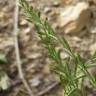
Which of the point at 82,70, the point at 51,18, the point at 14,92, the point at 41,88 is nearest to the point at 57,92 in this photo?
the point at 41,88

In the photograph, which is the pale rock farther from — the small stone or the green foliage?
the green foliage

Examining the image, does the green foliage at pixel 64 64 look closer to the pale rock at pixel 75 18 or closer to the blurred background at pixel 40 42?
the blurred background at pixel 40 42

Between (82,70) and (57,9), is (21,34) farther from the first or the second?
(82,70)

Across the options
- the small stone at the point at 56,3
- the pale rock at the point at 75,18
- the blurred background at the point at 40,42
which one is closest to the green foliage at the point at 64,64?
the blurred background at the point at 40,42

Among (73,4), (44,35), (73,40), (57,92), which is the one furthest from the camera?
(73,4)

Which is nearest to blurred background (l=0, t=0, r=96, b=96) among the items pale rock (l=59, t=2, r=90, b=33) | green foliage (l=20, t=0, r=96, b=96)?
pale rock (l=59, t=2, r=90, b=33)

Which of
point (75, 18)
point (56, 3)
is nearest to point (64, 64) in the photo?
point (75, 18)

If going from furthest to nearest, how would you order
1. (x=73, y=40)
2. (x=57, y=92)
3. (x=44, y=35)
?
(x=73, y=40) < (x=57, y=92) < (x=44, y=35)

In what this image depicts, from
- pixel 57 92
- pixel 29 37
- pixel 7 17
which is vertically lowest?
pixel 57 92
